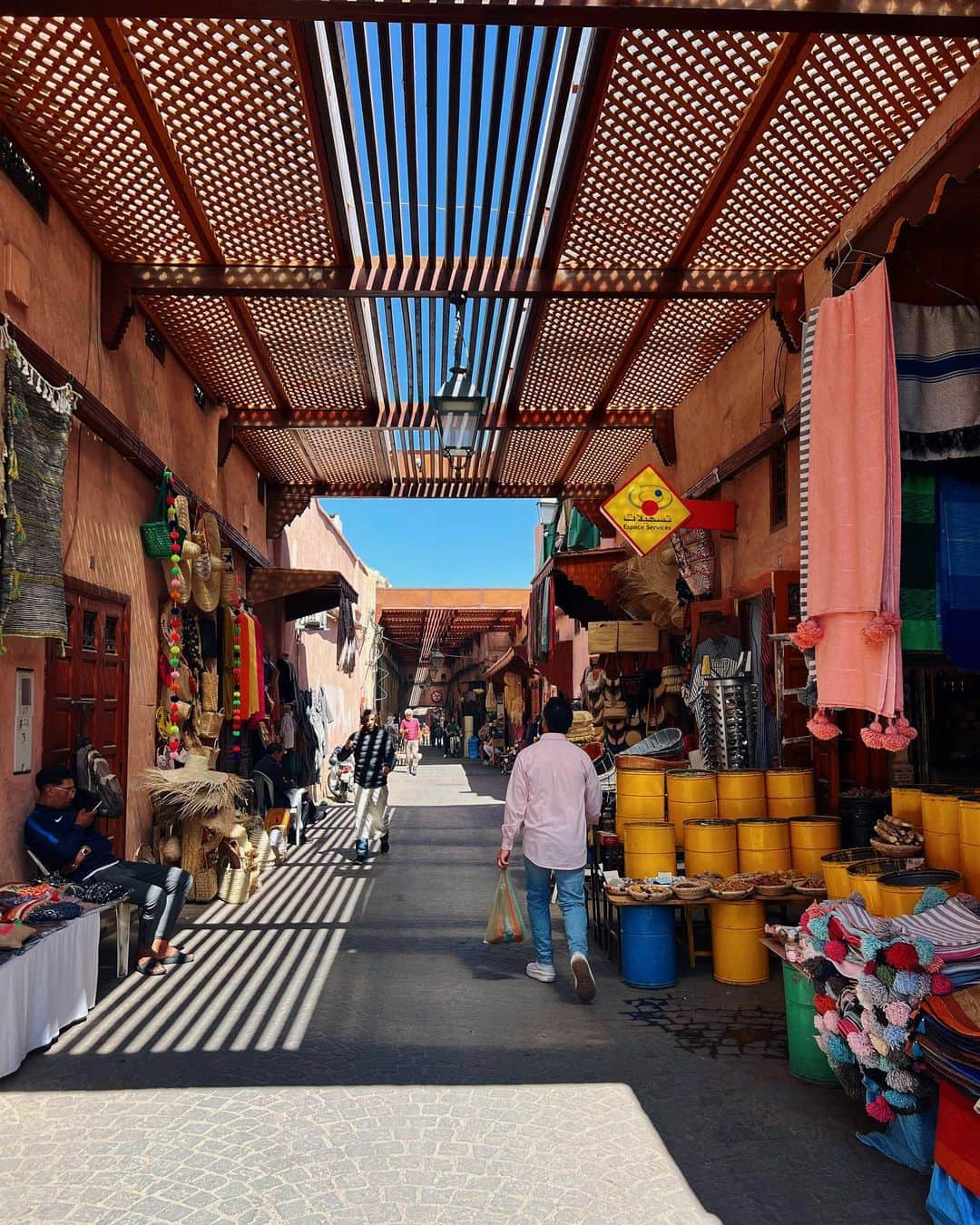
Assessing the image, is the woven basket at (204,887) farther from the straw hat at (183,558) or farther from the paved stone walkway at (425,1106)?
the straw hat at (183,558)

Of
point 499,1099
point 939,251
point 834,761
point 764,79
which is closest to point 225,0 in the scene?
point 764,79

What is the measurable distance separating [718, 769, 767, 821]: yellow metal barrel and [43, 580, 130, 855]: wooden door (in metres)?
4.13

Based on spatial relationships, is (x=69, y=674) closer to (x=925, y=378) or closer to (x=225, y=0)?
(x=225, y=0)

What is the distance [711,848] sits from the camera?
598 cm

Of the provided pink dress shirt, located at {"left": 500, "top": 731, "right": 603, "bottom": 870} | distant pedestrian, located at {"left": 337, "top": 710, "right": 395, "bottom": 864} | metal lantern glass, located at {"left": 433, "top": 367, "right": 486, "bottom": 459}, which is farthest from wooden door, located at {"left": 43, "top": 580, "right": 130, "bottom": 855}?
distant pedestrian, located at {"left": 337, "top": 710, "right": 395, "bottom": 864}

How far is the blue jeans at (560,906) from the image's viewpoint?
225 inches

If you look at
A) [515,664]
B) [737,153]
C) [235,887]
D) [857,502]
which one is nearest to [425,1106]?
[857,502]

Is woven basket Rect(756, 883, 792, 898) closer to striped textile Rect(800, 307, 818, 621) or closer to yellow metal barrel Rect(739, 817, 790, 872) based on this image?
yellow metal barrel Rect(739, 817, 790, 872)

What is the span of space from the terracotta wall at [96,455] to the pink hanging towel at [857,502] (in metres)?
4.19

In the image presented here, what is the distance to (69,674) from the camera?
6.30m

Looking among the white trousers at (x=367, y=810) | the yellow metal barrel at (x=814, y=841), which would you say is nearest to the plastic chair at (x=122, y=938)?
the yellow metal barrel at (x=814, y=841)

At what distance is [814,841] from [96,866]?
4320 mm

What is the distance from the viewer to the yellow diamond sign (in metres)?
8.51

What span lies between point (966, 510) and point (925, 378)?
60 centimetres
